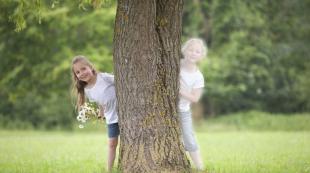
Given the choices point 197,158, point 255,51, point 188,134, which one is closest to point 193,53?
point 188,134

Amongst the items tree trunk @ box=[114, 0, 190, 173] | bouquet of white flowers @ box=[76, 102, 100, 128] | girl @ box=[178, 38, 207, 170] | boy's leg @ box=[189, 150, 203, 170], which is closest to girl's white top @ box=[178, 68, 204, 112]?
girl @ box=[178, 38, 207, 170]

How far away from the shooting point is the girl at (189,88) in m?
8.67

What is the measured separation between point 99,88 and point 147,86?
38.5 inches

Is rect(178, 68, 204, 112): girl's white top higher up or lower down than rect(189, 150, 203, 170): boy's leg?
higher up

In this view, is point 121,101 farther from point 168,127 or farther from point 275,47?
point 275,47

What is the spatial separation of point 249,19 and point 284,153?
17.4 meters

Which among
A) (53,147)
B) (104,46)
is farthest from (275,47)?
(53,147)

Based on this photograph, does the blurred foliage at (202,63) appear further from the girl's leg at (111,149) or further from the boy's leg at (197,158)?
the boy's leg at (197,158)

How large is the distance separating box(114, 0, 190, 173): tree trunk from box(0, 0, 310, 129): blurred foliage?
732 inches

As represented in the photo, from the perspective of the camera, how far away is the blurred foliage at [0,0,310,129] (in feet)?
90.5

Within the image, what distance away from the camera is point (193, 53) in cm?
875

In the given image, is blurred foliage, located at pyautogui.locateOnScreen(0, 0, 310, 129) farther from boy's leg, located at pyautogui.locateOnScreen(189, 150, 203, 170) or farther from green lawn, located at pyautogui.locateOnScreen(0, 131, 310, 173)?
boy's leg, located at pyautogui.locateOnScreen(189, 150, 203, 170)

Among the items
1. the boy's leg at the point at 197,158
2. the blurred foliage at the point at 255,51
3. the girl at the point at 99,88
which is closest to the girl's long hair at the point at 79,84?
the girl at the point at 99,88

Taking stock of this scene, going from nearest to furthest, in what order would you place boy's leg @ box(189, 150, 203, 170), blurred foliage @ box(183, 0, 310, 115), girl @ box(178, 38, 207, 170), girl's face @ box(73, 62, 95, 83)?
girl's face @ box(73, 62, 95, 83)
girl @ box(178, 38, 207, 170)
boy's leg @ box(189, 150, 203, 170)
blurred foliage @ box(183, 0, 310, 115)
